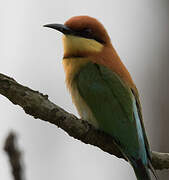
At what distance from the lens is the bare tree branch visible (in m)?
0.92

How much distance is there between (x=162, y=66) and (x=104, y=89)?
2.79 ft

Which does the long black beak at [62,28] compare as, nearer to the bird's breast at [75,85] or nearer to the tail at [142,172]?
the bird's breast at [75,85]

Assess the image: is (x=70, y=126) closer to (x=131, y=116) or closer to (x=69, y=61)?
(x=131, y=116)

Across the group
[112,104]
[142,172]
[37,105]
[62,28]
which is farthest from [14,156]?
[62,28]

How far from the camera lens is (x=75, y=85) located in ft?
8.53

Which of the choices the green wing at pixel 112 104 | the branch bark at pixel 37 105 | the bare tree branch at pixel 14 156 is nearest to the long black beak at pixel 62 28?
the green wing at pixel 112 104

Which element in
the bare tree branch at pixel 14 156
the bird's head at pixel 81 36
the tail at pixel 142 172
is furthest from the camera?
the bird's head at pixel 81 36

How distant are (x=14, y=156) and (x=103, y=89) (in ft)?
5.35

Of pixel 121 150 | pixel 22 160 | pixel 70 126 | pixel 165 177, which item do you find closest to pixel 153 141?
pixel 165 177

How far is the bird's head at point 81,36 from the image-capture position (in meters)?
2.79

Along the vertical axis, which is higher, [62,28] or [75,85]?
[62,28]

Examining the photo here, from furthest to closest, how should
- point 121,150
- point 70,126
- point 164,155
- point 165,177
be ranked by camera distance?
point 165,177
point 121,150
point 164,155
point 70,126

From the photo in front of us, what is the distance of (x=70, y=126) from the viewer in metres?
1.91

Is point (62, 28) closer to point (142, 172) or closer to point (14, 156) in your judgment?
point (142, 172)
